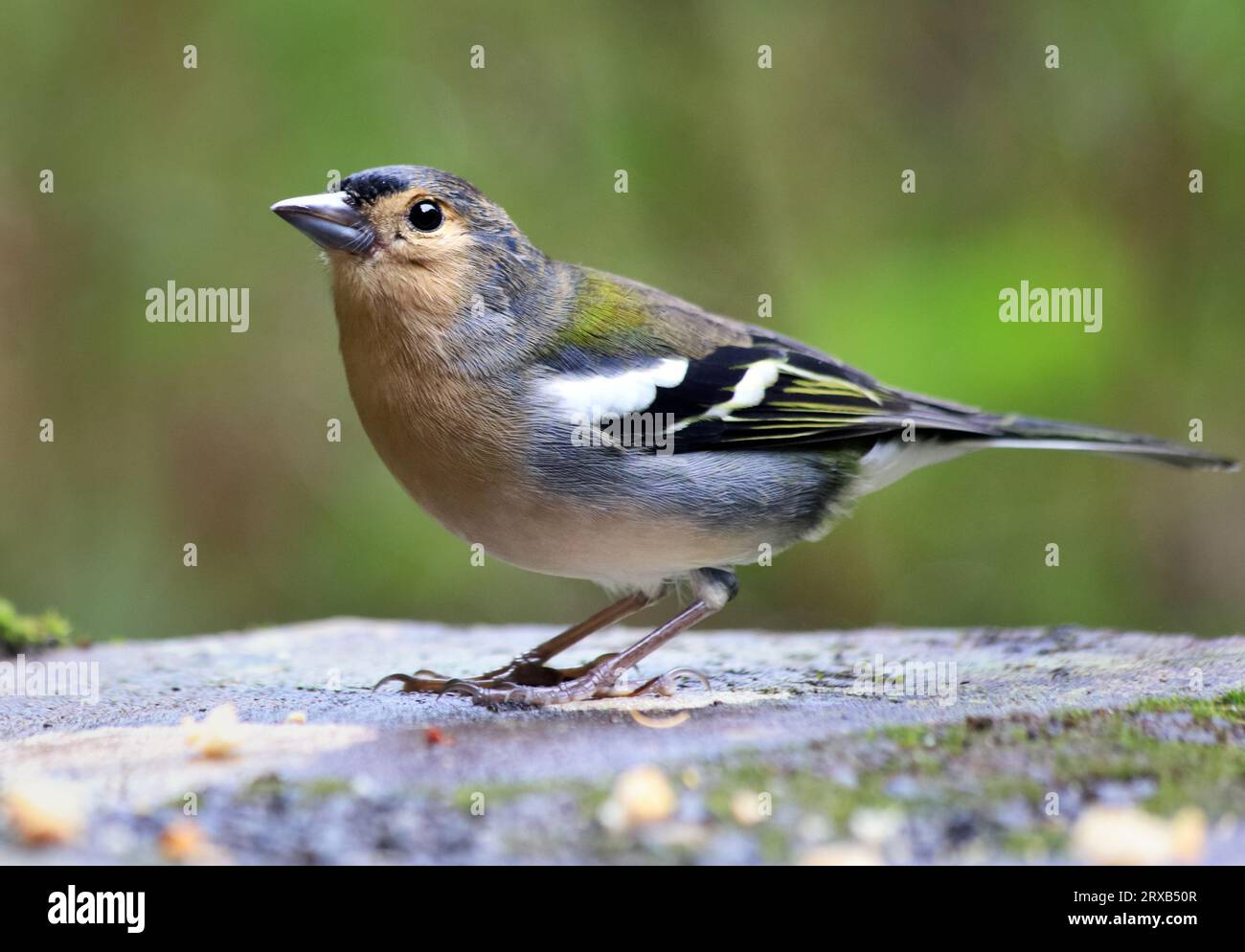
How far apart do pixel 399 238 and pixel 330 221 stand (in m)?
0.24

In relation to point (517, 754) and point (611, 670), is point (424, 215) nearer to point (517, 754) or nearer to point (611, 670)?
point (611, 670)

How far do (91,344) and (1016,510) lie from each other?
589 cm

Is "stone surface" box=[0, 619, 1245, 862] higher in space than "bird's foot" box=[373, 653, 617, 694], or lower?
lower

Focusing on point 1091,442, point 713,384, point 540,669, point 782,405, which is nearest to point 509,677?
point 540,669

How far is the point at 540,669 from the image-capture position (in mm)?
4867

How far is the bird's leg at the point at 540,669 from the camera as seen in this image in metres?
4.62

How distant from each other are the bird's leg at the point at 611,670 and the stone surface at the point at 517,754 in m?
0.11

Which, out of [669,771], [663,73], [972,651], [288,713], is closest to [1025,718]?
[669,771]

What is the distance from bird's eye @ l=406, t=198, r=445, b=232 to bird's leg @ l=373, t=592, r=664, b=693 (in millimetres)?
1575

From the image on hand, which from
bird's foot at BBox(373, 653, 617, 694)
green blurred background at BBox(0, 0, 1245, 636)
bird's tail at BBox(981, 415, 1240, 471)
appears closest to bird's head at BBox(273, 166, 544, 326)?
bird's foot at BBox(373, 653, 617, 694)

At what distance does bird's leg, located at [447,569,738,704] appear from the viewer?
4352mm

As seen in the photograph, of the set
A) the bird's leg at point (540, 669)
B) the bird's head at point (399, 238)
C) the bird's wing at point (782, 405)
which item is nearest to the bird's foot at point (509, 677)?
the bird's leg at point (540, 669)

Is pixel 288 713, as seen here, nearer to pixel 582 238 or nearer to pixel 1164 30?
pixel 582 238

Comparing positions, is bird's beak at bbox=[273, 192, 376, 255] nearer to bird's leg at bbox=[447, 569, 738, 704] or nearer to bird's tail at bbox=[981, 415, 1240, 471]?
bird's leg at bbox=[447, 569, 738, 704]
